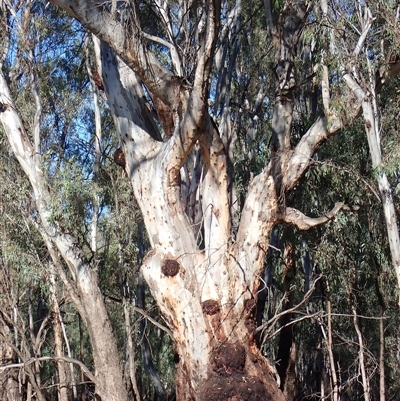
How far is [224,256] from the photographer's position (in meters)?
7.95

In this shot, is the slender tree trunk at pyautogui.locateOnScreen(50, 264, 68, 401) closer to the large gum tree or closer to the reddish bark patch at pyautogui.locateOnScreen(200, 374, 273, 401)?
the large gum tree

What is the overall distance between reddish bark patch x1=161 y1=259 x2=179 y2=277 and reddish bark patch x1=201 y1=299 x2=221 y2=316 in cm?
43

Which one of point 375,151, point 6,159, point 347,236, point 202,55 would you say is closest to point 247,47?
point 347,236

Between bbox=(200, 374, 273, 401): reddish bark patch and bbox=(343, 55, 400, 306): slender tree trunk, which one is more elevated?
bbox=(343, 55, 400, 306): slender tree trunk

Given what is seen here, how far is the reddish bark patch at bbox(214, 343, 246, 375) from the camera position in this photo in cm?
741

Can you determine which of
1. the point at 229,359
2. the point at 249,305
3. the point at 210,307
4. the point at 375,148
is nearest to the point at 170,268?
the point at 210,307

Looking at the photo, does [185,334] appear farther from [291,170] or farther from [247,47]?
[247,47]

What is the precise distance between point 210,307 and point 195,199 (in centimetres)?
140

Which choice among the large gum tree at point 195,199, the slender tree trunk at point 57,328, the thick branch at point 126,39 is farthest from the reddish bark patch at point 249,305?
the slender tree trunk at point 57,328

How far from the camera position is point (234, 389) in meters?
7.25

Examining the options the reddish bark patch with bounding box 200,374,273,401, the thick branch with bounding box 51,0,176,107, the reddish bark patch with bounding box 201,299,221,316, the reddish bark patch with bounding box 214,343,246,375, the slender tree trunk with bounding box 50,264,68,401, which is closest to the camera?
the thick branch with bounding box 51,0,176,107

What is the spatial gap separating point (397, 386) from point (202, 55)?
9.59m

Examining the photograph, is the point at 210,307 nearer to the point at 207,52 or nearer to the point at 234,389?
the point at 234,389

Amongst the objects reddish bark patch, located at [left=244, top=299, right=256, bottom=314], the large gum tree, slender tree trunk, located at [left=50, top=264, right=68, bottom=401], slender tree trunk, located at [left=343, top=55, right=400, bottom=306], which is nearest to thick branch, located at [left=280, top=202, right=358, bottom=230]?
the large gum tree
